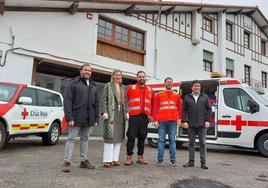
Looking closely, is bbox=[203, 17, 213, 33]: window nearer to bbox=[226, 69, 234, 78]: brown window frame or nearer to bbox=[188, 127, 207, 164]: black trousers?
bbox=[226, 69, 234, 78]: brown window frame

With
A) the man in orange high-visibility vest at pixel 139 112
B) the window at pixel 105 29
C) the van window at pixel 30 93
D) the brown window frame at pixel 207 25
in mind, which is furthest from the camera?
the brown window frame at pixel 207 25

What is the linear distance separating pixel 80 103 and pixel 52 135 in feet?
15.4

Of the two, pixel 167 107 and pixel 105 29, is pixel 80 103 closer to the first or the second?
pixel 167 107

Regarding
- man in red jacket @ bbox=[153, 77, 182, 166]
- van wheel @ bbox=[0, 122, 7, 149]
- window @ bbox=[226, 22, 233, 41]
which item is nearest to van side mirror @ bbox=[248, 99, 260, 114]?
man in red jacket @ bbox=[153, 77, 182, 166]

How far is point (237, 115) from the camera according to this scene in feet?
30.2

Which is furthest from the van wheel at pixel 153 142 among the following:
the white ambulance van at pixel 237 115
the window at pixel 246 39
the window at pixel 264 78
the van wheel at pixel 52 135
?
the window at pixel 264 78

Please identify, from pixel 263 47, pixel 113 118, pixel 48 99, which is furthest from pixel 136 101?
pixel 263 47

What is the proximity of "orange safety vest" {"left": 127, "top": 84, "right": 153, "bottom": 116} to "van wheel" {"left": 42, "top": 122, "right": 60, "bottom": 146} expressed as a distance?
4137 mm

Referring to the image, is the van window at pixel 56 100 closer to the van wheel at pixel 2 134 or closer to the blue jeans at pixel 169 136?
the van wheel at pixel 2 134

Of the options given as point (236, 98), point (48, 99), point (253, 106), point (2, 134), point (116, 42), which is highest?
point (116, 42)

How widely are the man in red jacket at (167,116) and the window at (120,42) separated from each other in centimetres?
829

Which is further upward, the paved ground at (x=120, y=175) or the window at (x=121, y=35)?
the window at (x=121, y=35)

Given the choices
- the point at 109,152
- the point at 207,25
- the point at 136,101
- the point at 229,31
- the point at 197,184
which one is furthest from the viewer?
the point at 229,31

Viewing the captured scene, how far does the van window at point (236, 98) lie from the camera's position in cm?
918
